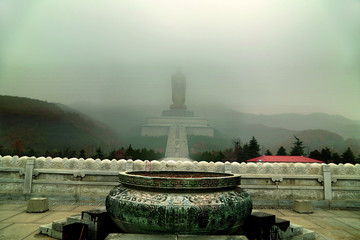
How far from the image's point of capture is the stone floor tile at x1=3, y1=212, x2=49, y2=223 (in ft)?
20.8

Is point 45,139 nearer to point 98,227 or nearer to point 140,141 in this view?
point 140,141

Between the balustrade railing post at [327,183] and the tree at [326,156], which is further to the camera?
the tree at [326,156]

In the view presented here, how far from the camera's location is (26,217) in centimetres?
664

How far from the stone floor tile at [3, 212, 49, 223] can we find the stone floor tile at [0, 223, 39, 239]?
0.39 metres

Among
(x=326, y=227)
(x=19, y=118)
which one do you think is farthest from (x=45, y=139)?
(x=326, y=227)

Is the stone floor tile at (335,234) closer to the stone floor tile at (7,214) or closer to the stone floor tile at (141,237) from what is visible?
the stone floor tile at (141,237)

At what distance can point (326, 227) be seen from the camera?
630cm

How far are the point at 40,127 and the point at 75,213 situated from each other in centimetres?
5668

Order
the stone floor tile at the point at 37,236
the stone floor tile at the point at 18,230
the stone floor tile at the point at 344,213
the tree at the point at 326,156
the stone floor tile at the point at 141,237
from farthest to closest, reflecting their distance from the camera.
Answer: the tree at the point at 326,156 < the stone floor tile at the point at 344,213 < the stone floor tile at the point at 18,230 < the stone floor tile at the point at 37,236 < the stone floor tile at the point at 141,237

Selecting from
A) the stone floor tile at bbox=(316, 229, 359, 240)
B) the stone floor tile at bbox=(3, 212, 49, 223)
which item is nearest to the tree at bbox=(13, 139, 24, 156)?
the stone floor tile at bbox=(3, 212, 49, 223)

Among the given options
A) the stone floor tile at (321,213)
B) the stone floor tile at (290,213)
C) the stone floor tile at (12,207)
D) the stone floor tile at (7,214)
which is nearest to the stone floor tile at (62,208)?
the stone floor tile at (12,207)

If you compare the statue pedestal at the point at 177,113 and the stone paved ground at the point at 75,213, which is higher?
the statue pedestal at the point at 177,113

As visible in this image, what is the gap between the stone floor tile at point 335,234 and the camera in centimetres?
544

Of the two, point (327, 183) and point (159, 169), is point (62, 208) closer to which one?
point (159, 169)
